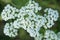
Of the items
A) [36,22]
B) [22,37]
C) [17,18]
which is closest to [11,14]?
[17,18]

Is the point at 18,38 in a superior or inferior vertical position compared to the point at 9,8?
inferior

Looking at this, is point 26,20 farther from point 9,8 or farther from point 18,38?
point 18,38

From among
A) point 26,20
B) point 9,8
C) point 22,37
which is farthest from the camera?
point 22,37

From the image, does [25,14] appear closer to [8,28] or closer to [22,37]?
[8,28]

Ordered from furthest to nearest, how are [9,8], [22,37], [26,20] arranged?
[22,37], [9,8], [26,20]

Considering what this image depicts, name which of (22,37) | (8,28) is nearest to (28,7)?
(8,28)

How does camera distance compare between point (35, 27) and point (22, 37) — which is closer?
point (35, 27)
